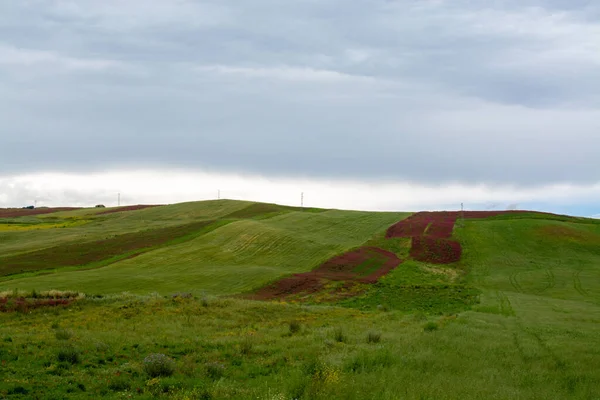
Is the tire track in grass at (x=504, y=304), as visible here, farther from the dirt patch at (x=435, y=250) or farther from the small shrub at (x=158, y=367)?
the small shrub at (x=158, y=367)

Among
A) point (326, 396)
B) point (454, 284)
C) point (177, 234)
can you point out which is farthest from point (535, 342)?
point (177, 234)

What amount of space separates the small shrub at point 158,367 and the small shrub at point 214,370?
0.95 m

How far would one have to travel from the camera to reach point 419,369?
1396 cm

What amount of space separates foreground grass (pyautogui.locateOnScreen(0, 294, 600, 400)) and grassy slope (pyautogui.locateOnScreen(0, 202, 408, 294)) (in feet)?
62.7

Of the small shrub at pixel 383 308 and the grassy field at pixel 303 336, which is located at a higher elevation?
the grassy field at pixel 303 336

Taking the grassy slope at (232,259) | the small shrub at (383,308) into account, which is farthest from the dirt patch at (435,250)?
the small shrub at (383,308)

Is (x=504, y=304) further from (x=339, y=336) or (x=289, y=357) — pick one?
(x=289, y=357)

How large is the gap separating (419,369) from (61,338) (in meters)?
13.2

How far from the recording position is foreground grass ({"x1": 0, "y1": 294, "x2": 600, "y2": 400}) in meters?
11.8

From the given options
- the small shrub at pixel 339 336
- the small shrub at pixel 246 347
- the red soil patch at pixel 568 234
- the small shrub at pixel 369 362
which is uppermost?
the red soil patch at pixel 568 234

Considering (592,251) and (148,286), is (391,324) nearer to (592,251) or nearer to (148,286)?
(148,286)

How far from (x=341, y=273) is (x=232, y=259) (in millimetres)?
14814

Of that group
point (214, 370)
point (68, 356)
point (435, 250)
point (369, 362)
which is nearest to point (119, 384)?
point (214, 370)

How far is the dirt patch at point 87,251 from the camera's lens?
57.6 meters
